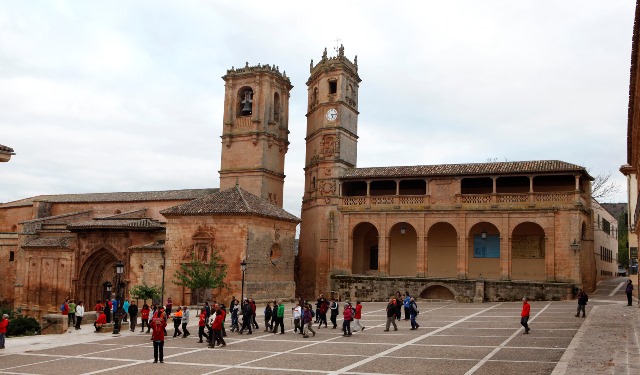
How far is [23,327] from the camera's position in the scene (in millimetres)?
26297

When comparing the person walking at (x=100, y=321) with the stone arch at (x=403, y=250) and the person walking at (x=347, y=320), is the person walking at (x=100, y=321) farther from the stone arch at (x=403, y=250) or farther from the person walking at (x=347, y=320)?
the stone arch at (x=403, y=250)

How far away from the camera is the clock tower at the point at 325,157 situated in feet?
144

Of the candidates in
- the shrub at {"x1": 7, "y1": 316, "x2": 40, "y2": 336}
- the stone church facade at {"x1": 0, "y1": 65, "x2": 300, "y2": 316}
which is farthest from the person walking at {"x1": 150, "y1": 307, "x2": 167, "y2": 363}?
the stone church facade at {"x1": 0, "y1": 65, "x2": 300, "y2": 316}

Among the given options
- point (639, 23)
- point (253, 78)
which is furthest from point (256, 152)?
point (639, 23)

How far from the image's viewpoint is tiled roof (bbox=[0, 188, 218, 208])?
4688cm

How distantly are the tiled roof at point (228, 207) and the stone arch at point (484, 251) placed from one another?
1253 cm

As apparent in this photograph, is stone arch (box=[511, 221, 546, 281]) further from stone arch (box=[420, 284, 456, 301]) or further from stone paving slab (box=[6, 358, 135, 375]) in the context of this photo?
stone paving slab (box=[6, 358, 135, 375])

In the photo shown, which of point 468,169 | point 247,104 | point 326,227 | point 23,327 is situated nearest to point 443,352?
point 23,327

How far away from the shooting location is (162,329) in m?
16.6

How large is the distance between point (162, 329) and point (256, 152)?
1278 inches

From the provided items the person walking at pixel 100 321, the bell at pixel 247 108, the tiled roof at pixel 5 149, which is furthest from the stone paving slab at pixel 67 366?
the bell at pixel 247 108

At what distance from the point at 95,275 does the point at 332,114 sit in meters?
20.4

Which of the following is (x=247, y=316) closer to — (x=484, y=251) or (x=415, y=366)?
(x=415, y=366)

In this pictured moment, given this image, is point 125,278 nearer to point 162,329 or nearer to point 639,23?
point 162,329
